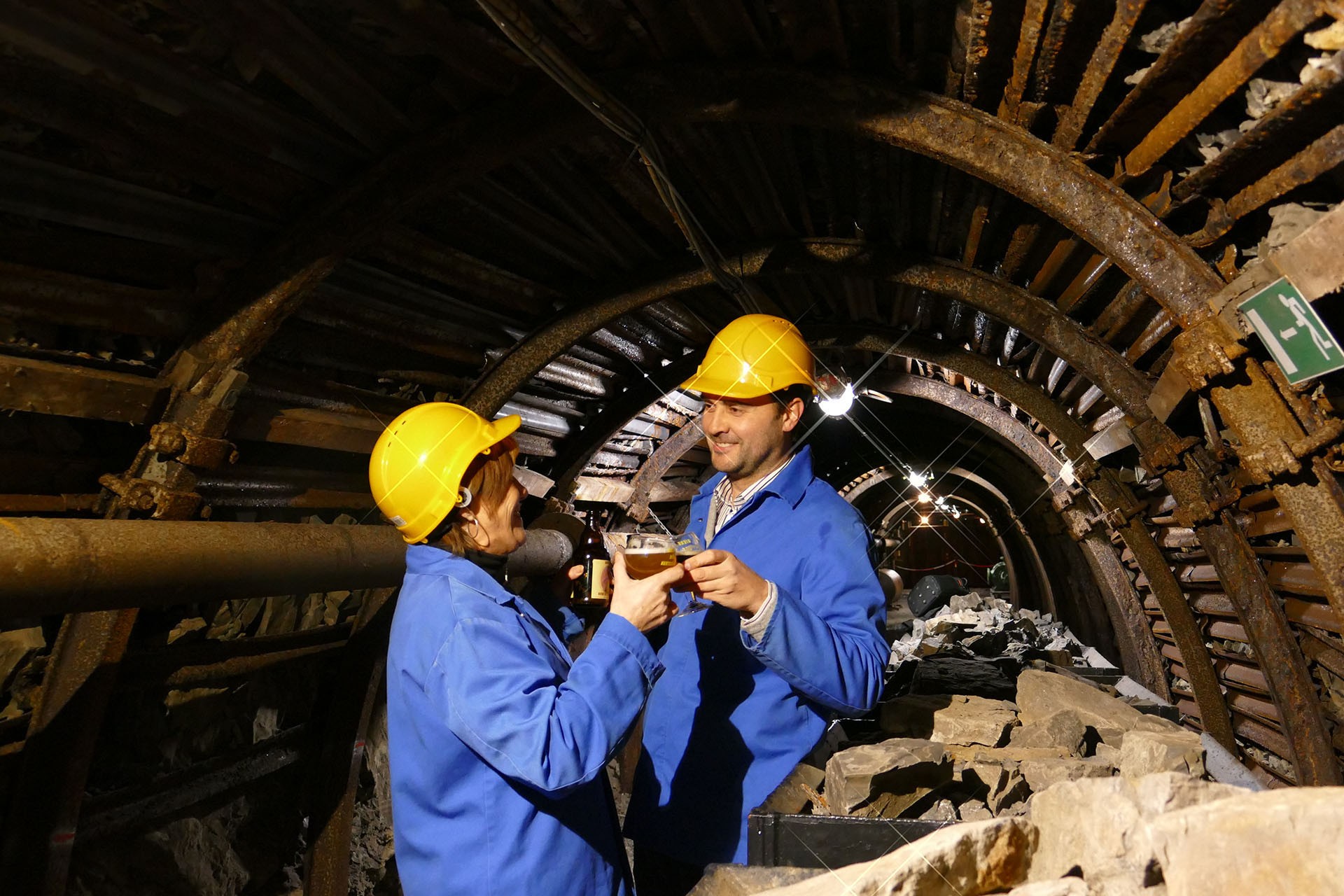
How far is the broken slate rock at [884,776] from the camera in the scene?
8.42ft

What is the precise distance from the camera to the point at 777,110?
3016 mm

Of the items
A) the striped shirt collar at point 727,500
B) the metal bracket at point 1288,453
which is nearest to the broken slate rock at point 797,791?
the striped shirt collar at point 727,500

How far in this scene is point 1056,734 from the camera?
3.27 meters

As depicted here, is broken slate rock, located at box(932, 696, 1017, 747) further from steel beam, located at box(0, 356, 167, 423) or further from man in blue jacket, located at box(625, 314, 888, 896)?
steel beam, located at box(0, 356, 167, 423)

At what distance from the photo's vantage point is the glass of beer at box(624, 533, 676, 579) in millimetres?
2100

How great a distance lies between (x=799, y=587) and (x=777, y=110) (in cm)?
200

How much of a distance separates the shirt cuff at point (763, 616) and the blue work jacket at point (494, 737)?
308mm

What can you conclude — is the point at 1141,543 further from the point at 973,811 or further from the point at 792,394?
the point at 792,394

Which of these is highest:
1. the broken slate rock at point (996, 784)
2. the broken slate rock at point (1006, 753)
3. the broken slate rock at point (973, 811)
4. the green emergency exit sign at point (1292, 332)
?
the green emergency exit sign at point (1292, 332)

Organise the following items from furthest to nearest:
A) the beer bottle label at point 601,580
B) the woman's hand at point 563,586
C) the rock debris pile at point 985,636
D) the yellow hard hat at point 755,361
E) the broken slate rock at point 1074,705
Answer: the rock debris pile at point 985,636, the broken slate rock at point 1074,705, the woman's hand at point 563,586, the yellow hard hat at point 755,361, the beer bottle label at point 601,580

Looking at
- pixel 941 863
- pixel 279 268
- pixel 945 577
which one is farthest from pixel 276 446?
pixel 945 577

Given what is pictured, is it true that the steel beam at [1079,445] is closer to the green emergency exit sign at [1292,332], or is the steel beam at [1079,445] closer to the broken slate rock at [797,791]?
the green emergency exit sign at [1292,332]

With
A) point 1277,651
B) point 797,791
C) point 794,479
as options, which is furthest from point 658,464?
point 797,791

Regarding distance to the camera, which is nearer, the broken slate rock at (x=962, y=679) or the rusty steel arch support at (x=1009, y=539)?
the broken slate rock at (x=962, y=679)
